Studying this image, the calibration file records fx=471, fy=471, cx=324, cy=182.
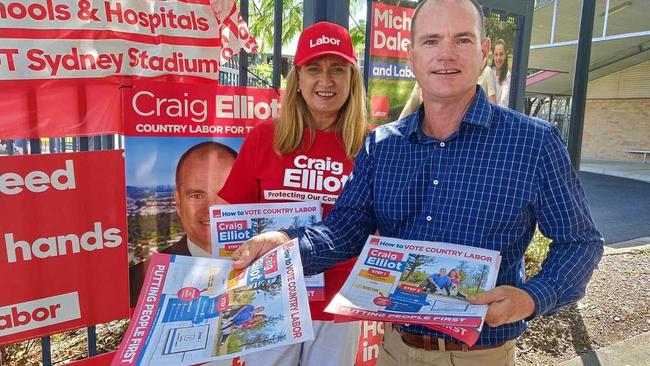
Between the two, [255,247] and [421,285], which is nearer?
[421,285]

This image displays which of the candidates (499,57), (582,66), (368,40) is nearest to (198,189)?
(368,40)


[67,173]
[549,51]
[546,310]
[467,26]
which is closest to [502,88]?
[467,26]

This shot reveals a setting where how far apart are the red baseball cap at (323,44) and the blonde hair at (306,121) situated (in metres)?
0.08

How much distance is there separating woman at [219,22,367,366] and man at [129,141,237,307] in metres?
0.33

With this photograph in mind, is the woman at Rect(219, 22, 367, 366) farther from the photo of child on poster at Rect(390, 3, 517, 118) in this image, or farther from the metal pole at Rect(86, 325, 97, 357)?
the photo of child on poster at Rect(390, 3, 517, 118)

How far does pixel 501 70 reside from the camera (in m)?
3.71

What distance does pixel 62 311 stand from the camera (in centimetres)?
209

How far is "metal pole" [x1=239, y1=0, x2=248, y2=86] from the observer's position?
101 inches

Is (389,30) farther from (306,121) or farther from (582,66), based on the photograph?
(582,66)

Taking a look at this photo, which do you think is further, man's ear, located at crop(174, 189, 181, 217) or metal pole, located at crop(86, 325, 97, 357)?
man's ear, located at crop(174, 189, 181, 217)

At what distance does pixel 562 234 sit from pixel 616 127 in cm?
2112

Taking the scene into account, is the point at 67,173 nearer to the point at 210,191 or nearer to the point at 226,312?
the point at 210,191

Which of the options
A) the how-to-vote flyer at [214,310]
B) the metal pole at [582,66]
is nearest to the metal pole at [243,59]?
the how-to-vote flyer at [214,310]

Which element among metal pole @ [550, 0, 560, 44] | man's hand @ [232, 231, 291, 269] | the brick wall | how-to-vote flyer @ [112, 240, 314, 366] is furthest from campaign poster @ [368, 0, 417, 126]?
the brick wall
